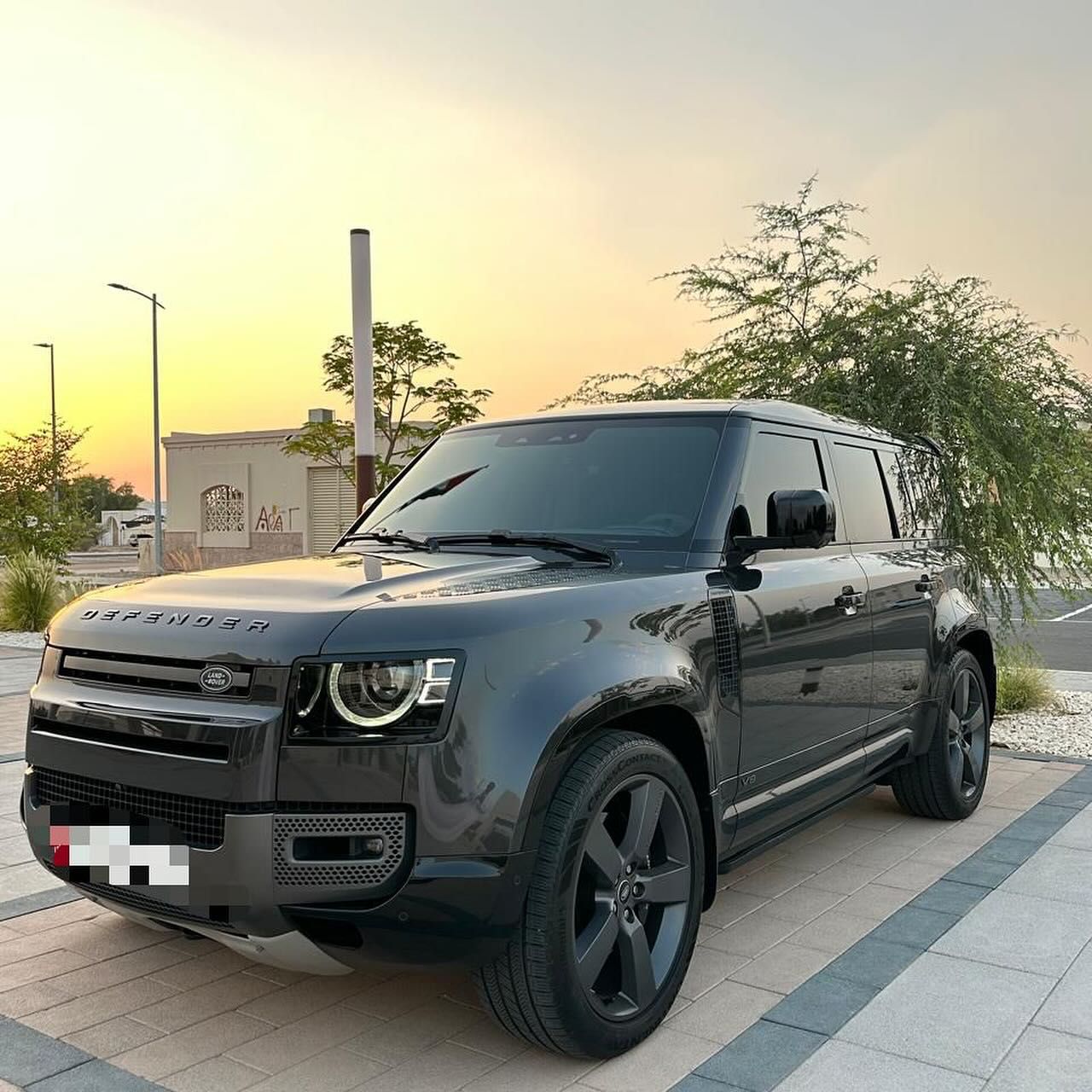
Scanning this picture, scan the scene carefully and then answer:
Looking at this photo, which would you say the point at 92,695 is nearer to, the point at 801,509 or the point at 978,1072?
the point at 801,509

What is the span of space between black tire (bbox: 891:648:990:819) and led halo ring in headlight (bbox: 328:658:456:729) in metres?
3.42

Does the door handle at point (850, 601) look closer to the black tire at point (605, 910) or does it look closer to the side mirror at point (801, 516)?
the side mirror at point (801, 516)

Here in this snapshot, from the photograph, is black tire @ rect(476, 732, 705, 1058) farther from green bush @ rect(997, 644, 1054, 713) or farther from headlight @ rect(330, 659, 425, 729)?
green bush @ rect(997, 644, 1054, 713)

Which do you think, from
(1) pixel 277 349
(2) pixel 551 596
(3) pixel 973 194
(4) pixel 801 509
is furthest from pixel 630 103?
(2) pixel 551 596

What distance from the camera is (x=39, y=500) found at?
2012 cm

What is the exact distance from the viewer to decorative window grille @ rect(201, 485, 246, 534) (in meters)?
41.4

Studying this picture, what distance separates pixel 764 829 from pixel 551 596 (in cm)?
136

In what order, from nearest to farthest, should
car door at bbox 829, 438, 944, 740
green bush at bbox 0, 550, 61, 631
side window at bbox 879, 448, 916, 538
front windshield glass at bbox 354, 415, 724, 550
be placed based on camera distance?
front windshield glass at bbox 354, 415, 724, 550 → car door at bbox 829, 438, 944, 740 → side window at bbox 879, 448, 916, 538 → green bush at bbox 0, 550, 61, 631

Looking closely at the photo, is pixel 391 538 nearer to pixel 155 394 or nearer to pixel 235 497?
pixel 155 394

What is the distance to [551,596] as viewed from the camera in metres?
3.08

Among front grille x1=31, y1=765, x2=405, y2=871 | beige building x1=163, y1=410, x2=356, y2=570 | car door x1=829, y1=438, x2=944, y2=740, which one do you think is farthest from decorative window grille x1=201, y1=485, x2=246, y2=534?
front grille x1=31, y1=765, x2=405, y2=871

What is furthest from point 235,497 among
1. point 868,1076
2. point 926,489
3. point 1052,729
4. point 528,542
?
point 868,1076

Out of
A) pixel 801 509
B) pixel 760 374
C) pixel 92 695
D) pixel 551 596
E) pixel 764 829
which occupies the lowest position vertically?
pixel 764 829

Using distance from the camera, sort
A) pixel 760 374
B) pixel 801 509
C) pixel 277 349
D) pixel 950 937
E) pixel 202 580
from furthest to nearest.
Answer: pixel 277 349
pixel 760 374
pixel 950 937
pixel 801 509
pixel 202 580
